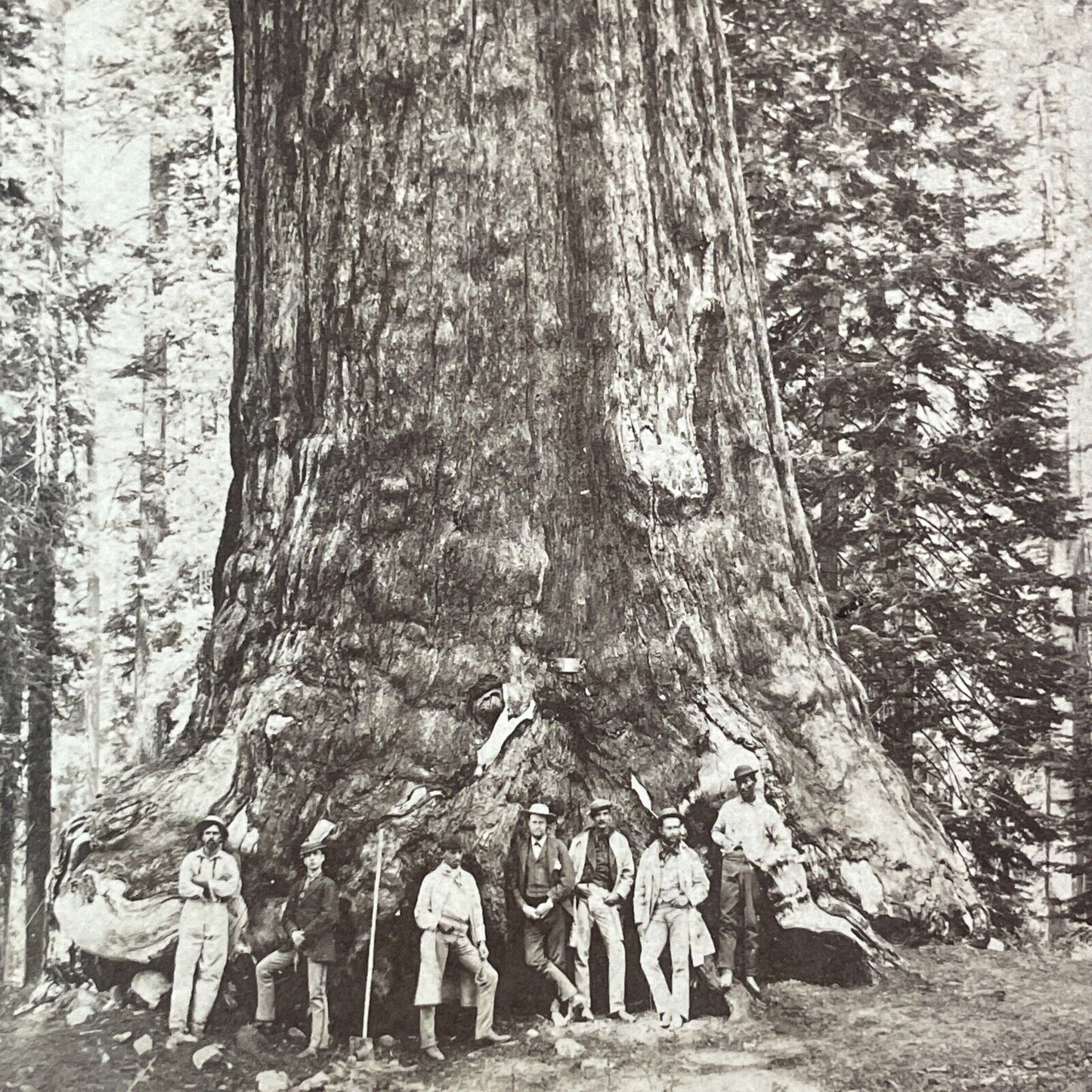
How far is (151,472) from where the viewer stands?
390 cm

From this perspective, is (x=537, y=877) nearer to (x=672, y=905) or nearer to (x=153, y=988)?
(x=672, y=905)

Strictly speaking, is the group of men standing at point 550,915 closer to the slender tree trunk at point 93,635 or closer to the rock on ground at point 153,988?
the rock on ground at point 153,988

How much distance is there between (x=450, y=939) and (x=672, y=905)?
689mm

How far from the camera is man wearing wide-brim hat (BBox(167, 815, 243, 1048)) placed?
11.6 feet

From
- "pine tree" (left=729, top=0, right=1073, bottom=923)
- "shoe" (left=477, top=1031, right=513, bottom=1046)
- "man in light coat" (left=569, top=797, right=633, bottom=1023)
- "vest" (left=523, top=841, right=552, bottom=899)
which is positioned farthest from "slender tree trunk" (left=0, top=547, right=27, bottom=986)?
"pine tree" (left=729, top=0, right=1073, bottom=923)

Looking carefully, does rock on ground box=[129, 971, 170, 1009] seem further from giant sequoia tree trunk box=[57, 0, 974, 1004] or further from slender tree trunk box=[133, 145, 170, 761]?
slender tree trunk box=[133, 145, 170, 761]

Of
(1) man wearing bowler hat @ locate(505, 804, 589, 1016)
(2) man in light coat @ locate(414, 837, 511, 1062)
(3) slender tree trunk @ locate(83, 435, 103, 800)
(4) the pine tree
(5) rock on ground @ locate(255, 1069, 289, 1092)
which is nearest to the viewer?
(5) rock on ground @ locate(255, 1069, 289, 1092)

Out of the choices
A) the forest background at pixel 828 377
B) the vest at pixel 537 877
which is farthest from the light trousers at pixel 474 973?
the forest background at pixel 828 377

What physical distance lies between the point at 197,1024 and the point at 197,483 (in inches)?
64.8

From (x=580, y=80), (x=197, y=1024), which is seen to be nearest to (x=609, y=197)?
(x=580, y=80)

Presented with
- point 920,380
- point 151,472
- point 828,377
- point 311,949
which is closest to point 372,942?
point 311,949

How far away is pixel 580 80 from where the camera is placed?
4023 millimetres

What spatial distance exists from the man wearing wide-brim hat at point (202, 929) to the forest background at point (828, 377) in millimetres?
370

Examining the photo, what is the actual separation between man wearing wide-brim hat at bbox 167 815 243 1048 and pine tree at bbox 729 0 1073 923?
82.2 inches
